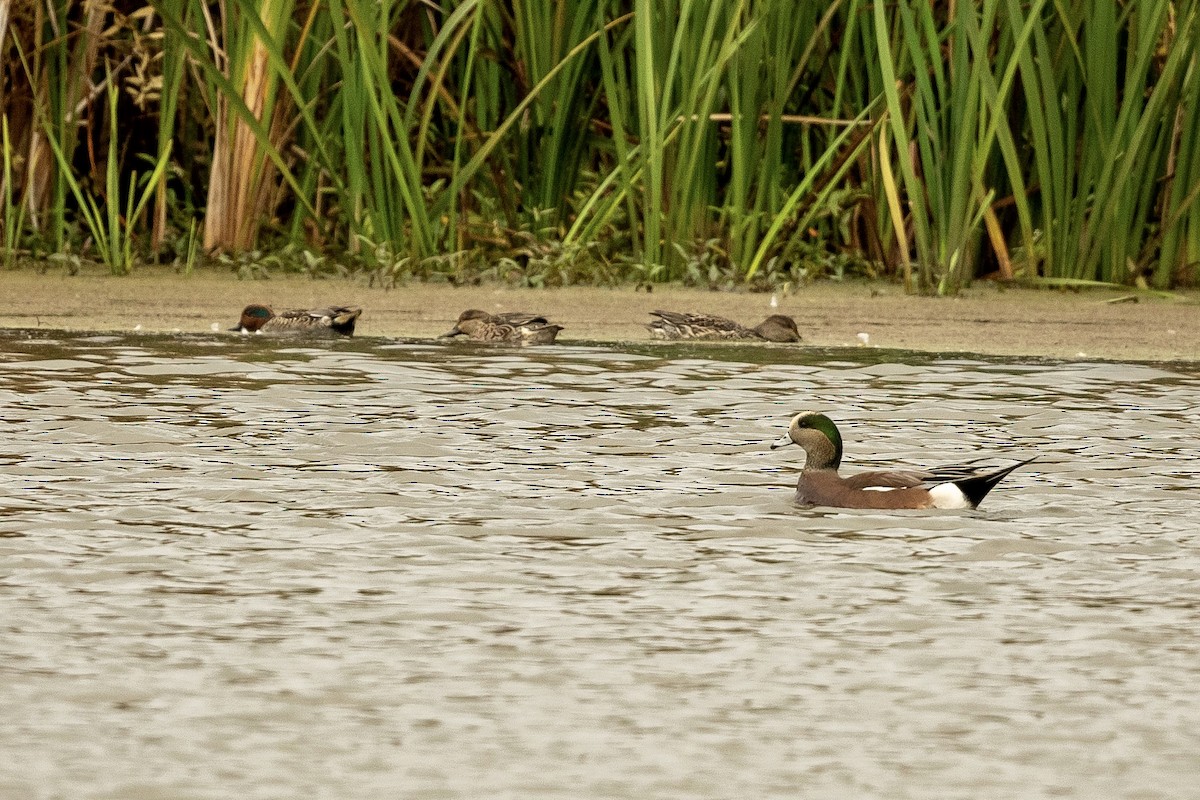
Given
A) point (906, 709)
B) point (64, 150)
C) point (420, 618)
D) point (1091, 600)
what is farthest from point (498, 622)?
point (64, 150)

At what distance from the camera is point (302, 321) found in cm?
881

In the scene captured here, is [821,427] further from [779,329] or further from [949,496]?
[779,329]

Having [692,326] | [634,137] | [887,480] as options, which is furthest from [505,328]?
[887,480]

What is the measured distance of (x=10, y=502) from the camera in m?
5.42

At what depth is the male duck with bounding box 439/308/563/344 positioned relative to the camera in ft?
28.5

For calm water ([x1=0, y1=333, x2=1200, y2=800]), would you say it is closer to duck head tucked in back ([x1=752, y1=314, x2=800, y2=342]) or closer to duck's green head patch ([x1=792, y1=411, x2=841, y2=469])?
duck's green head patch ([x1=792, y1=411, x2=841, y2=469])

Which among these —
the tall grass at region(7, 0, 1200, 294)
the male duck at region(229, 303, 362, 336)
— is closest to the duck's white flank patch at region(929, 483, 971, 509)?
the male duck at region(229, 303, 362, 336)

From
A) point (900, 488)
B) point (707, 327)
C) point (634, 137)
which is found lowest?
point (900, 488)

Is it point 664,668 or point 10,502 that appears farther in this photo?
point 10,502

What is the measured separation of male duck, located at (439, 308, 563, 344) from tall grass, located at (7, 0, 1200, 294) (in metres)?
1.07

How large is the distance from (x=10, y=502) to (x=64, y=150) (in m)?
5.44

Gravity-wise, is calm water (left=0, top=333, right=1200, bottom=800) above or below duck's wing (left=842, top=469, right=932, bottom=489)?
below

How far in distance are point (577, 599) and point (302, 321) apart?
15.1ft

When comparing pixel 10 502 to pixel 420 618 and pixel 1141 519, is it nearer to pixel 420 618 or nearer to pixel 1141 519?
pixel 420 618
